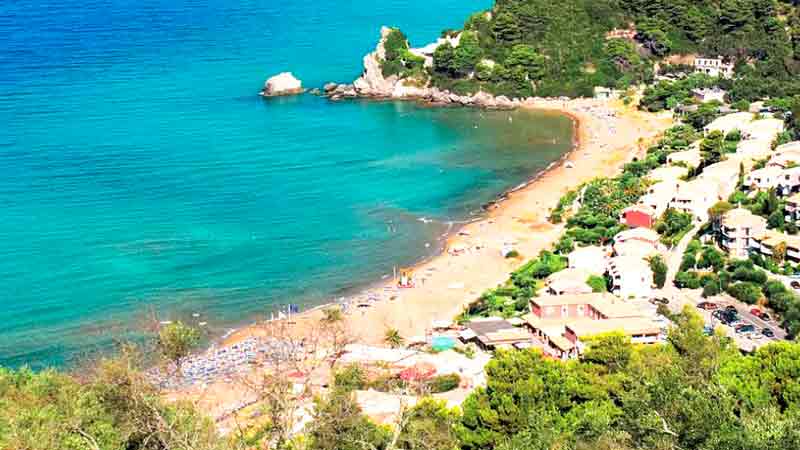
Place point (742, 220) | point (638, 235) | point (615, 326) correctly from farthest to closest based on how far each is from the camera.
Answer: point (638, 235) → point (742, 220) → point (615, 326)

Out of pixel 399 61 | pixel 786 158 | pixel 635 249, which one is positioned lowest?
pixel 635 249

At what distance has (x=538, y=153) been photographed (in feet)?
187

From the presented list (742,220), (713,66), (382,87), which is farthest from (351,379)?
(713,66)

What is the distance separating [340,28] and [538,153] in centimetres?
4270

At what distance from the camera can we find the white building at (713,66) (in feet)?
217

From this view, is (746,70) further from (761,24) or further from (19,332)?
(19,332)

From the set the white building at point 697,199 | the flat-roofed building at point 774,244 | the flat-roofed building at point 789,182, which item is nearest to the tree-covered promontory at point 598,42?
the flat-roofed building at point 789,182

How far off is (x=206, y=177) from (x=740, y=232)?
28.6m

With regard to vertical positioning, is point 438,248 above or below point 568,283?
below

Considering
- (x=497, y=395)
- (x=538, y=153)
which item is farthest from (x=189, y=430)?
(x=538, y=153)

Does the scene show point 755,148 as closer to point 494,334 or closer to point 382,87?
point 494,334

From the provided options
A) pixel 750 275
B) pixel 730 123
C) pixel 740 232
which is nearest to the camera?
pixel 750 275

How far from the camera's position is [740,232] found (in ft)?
122

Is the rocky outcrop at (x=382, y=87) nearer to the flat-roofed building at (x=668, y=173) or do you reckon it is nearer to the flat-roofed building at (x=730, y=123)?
the flat-roofed building at (x=730, y=123)
